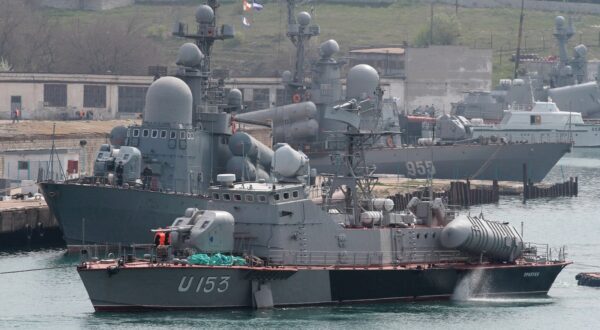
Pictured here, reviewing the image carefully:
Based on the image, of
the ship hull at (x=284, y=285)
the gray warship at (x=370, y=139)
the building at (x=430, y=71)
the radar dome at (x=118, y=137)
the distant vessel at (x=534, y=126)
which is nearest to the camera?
the ship hull at (x=284, y=285)

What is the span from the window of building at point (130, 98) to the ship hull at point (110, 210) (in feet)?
166

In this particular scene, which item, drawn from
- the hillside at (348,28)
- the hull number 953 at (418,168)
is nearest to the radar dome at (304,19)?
the hull number 953 at (418,168)

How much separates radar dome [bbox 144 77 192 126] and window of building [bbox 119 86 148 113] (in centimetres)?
4953

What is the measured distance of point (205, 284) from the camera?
52531 millimetres

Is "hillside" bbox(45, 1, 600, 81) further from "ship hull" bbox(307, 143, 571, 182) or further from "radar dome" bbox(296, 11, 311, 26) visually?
"radar dome" bbox(296, 11, 311, 26)

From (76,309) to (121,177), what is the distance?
15562 millimetres

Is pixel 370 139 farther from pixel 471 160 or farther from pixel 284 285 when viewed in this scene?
pixel 284 285

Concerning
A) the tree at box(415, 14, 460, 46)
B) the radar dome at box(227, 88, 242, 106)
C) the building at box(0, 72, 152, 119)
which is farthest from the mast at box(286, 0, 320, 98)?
the tree at box(415, 14, 460, 46)

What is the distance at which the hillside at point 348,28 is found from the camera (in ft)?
531

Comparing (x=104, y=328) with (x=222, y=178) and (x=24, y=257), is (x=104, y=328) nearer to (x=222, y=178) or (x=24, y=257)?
(x=222, y=178)

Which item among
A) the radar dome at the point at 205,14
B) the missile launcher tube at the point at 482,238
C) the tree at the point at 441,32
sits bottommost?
the missile launcher tube at the point at 482,238

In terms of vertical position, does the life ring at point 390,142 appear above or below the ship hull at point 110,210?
above

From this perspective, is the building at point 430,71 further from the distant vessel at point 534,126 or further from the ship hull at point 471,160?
the ship hull at point 471,160

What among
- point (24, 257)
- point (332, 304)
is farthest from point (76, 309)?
point (24, 257)
